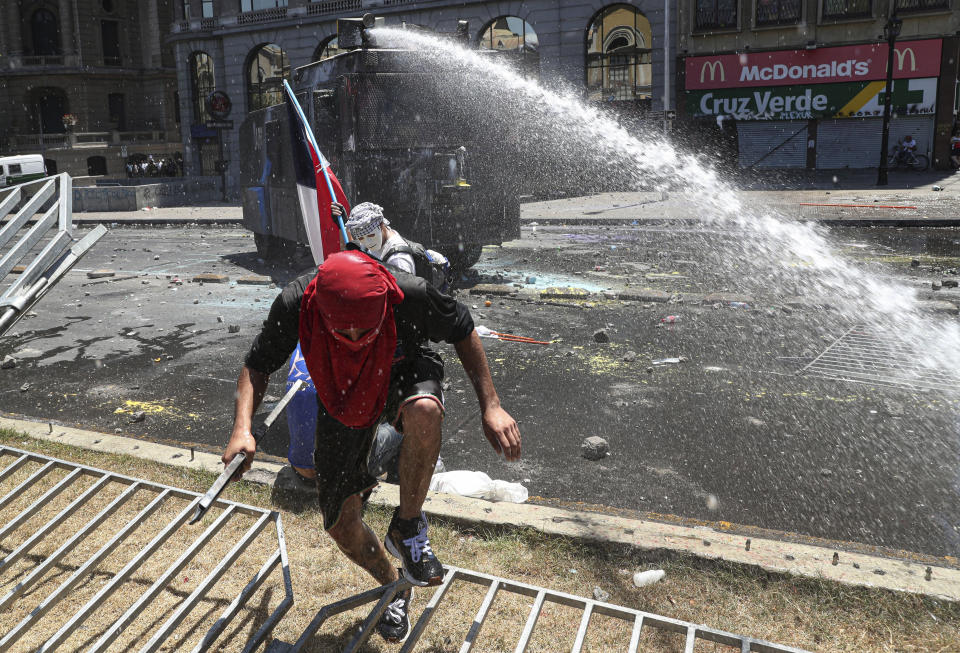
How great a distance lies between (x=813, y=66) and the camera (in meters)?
28.1

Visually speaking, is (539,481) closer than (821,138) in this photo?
Yes

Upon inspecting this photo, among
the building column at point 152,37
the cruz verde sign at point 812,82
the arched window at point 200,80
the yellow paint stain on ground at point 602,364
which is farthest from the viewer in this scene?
the building column at point 152,37

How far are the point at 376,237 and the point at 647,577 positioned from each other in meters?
2.43

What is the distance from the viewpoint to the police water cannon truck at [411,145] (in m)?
9.55

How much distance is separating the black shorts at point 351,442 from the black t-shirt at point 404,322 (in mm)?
98

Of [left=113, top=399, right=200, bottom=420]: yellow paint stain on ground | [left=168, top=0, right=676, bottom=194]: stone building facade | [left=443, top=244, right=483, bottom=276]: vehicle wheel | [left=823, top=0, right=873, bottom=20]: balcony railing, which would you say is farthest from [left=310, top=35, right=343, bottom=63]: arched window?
[left=113, top=399, right=200, bottom=420]: yellow paint stain on ground

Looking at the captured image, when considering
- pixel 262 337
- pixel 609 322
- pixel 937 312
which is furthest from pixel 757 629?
pixel 937 312

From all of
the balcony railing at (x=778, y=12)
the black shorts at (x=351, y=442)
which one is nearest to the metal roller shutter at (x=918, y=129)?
the balcony railing at (x=778, y=12)

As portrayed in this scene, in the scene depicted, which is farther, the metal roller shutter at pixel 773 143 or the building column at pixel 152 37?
the building column at pixel 152 37

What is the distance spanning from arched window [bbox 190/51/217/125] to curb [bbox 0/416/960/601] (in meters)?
40.5

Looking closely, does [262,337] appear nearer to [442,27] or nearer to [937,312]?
[937,312]

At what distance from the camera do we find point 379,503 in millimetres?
3793

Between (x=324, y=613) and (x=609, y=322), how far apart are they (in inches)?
224

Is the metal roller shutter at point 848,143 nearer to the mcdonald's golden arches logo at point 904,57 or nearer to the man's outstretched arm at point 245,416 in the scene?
the mcdonald's golden arches logo at point 904,57
